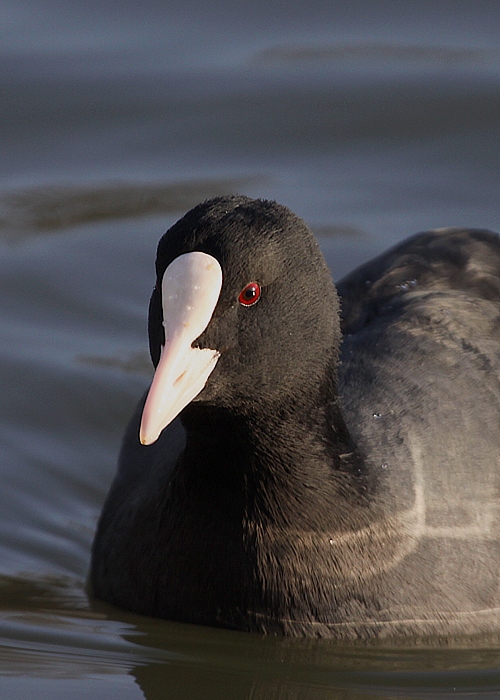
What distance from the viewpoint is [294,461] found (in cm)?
409

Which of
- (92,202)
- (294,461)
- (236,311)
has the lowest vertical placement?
(294,461)

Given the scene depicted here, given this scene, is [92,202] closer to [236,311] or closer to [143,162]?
[143,162]

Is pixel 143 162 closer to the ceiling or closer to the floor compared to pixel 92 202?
closer to the ceiling

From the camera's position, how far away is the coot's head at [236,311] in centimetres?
370

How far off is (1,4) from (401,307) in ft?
14.3

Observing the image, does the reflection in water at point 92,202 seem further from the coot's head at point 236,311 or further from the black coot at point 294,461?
the coot's head at point 236,311

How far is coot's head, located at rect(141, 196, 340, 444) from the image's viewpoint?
12.1ft

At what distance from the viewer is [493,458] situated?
442 cm

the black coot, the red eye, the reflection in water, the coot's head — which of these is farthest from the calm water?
the red eye

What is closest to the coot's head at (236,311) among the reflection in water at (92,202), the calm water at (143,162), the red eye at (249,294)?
the red eye at (249,294)

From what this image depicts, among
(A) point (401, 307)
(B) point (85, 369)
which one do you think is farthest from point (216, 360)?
(B) point (85, 369)

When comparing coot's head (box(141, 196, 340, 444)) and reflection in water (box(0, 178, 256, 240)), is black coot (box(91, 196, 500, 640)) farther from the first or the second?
reflection in water (box(0, 178, 256, 240))

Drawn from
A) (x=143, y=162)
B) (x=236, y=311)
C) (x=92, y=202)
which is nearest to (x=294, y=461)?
(x=236, y=311)

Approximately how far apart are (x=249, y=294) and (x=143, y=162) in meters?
3.93
